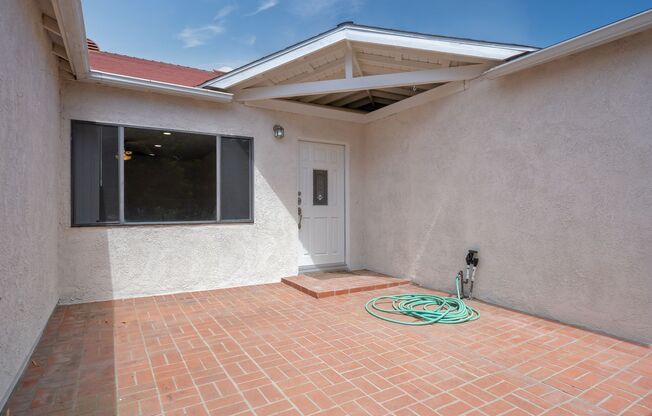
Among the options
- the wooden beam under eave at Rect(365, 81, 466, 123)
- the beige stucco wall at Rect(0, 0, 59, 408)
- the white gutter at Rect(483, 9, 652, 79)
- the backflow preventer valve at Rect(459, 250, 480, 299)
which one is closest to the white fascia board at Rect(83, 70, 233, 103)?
the beige stucco wall at Rect(0, 0, 59, 408)

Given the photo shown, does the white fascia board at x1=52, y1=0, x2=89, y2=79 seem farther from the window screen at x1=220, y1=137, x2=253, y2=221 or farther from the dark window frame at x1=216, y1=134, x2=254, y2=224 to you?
the window screen at x1=220, y1=137, x2=253, y2=221

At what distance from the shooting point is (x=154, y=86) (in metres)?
5.02

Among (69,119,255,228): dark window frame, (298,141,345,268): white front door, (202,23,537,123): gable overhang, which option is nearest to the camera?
(202,23,537,123): gable overhang

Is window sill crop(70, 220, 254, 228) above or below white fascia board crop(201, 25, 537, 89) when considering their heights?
below

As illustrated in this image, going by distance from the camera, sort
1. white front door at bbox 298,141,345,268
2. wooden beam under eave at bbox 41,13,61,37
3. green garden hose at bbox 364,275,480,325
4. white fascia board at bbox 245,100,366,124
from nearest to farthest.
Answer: wooden beam under eave at bbox 41,13,61,37, green garden hose at bbox 364,275,480,325, white fascia board at bbox 245,100,366,124, white front door at bbox 298,141,345,268

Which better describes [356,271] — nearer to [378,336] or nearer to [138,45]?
[378,336]

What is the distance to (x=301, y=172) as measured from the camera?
267 inches

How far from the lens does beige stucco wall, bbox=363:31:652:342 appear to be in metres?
3.50

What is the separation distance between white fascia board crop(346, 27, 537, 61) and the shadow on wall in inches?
187

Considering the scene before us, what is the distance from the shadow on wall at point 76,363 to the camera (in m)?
2.47

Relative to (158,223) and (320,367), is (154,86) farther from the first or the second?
(320,367)

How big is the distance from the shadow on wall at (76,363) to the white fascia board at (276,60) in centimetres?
370

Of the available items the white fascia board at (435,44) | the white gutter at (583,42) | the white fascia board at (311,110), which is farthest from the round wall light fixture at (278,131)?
the white gutter at (583,42)

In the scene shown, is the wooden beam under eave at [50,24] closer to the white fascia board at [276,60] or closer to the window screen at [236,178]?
the white fascia board at [276,60]
